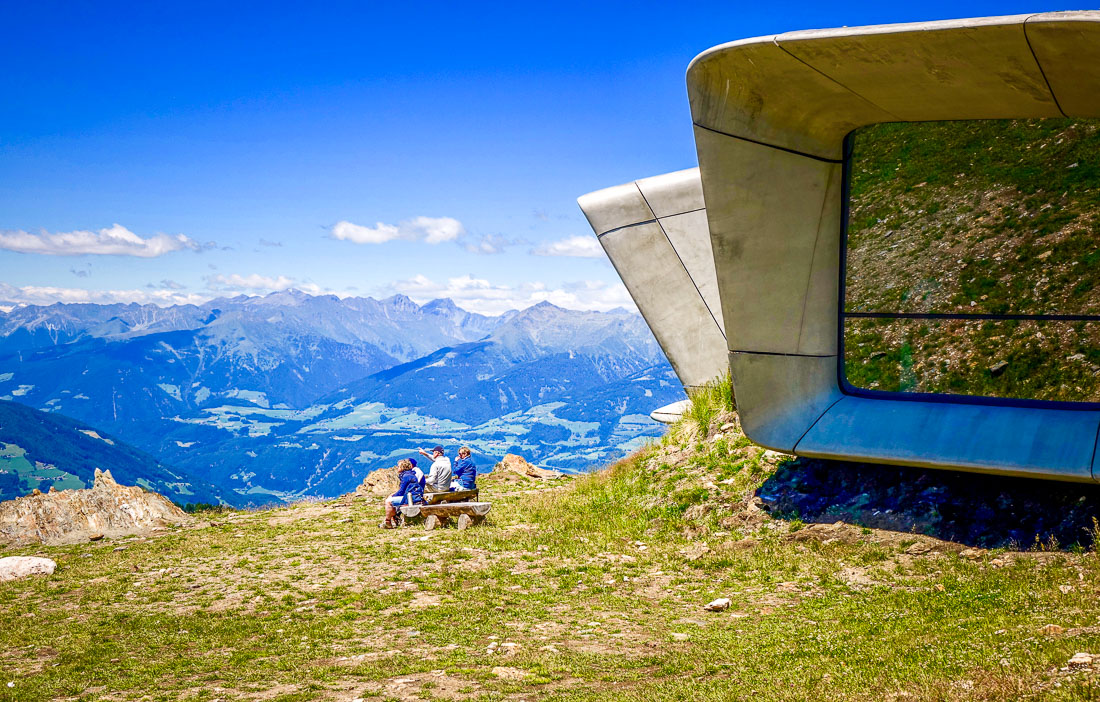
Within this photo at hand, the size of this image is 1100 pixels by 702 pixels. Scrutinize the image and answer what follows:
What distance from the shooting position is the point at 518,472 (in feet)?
80.7

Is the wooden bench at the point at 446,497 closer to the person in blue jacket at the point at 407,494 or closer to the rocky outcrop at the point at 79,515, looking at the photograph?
the person in blue jacket at the point at 407,494

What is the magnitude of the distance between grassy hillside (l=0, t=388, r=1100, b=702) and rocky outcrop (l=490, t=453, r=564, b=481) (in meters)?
7.26

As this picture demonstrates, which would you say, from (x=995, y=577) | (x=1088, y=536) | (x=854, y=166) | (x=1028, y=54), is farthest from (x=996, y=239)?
(x=995, y=577)

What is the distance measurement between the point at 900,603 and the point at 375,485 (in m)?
17.5

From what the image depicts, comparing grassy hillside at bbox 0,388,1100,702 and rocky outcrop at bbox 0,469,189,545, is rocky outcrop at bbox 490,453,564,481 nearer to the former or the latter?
grassy hillside at bbox 0,388,1100,702

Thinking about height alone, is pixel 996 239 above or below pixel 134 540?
above

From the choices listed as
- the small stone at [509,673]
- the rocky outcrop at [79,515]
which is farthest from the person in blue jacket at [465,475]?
the small stone at [509,673]

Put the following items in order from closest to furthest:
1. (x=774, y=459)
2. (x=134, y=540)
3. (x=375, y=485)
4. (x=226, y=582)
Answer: (x=226, y=582) < (x=774, y=459) < (x=134, y=540) < (x=375, y=485)

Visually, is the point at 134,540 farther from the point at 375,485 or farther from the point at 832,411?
the point at 832,411

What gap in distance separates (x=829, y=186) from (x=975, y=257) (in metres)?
2.32

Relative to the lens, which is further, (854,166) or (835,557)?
(854,166)

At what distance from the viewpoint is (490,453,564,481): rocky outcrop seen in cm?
2400

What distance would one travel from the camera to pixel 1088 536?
32.2ft

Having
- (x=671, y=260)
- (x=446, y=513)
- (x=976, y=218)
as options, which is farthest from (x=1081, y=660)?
(x=671, y=260)
